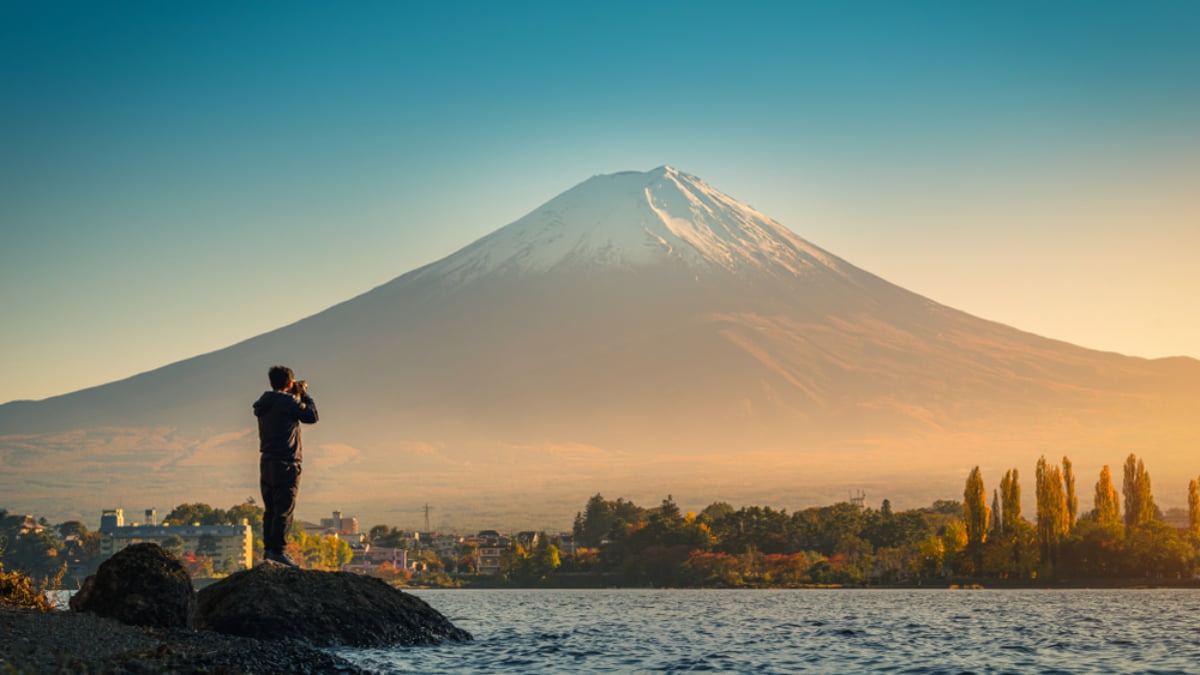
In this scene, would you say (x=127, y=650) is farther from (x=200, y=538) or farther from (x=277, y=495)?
(x=200, y=538)

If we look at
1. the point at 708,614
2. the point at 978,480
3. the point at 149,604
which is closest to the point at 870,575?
the point at 978,480

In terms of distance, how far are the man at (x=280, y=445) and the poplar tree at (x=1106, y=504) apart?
96066mm

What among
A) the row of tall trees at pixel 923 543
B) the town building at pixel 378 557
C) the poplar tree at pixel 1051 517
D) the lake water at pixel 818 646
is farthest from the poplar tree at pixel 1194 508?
the town building at pixel 378 557

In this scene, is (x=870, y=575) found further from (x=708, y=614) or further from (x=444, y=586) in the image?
(x=708, y=614)

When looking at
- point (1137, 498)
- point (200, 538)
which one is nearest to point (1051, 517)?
point (1137, 498)

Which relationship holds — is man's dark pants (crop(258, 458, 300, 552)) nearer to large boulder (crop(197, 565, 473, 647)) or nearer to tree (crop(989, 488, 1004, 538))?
large boulder (crop(197, 565, 473, 647))

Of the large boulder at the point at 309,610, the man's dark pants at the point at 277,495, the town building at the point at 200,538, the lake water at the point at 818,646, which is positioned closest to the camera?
the large boulder at the point at 309,610

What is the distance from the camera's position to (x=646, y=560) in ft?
427

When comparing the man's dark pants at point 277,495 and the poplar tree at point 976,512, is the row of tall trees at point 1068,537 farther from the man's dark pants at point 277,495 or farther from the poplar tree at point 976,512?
the man's dark pants at point 277,495

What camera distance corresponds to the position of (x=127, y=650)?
15750mm

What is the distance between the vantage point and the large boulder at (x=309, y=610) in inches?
795

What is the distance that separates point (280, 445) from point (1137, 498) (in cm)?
10281

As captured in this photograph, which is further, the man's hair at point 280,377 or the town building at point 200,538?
the town building at point 200,538

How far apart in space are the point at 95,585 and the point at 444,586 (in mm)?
128056
